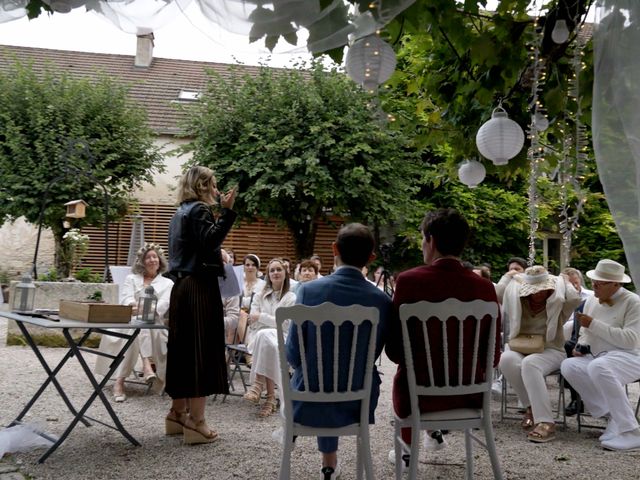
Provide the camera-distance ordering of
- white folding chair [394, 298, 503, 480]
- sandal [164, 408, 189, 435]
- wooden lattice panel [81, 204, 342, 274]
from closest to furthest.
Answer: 1. white folding chair [394, 298, 503, 480]
2. sandal [164, 408, 189, 435]
3. wooden lattice panel [81, 204, 342, 274]

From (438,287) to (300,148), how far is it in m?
12.2

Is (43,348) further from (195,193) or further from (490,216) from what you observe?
(490,216)

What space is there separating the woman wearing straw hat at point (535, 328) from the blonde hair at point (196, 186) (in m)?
2.88

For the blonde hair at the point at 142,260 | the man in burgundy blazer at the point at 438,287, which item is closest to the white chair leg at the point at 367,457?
the man in burgundy blazer at the point at 438,287

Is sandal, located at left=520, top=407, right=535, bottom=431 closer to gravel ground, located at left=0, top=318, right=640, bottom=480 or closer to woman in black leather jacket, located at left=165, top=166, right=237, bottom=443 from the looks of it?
gravel ground, located at left=0, top=318, right=640, bottom=480

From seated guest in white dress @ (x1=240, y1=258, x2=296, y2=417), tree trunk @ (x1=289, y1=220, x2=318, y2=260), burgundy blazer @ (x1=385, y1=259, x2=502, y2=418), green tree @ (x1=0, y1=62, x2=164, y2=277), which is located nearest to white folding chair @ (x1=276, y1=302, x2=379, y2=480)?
burgundy blazer @ (x1=385, y1=259, x2=502, y2=418)

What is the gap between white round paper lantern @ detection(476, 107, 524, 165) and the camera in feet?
16.8

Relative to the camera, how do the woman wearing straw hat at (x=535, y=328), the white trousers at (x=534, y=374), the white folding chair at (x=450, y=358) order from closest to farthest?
the white folding chair at (x=450, y=358)
the white trousers at (x=534, y=374)
the woman wearing straw hat at (x=535, y=328)

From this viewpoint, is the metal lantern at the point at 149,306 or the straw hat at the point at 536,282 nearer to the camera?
the metal lantern at the point at 149,306

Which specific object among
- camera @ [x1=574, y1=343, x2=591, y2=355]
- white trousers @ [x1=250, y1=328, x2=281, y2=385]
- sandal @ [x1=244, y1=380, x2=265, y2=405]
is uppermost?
camera @ [x1=574, y1=343, x2=591, y2=355]

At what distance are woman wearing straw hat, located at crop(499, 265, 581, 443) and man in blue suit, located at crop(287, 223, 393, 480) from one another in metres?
2.61

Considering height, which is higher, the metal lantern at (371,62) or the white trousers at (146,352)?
the metal lantern at (371,62)

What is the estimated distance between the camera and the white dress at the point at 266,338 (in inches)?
237

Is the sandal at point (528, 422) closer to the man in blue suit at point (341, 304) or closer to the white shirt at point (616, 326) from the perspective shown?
the white shirt at point (616, 326)
